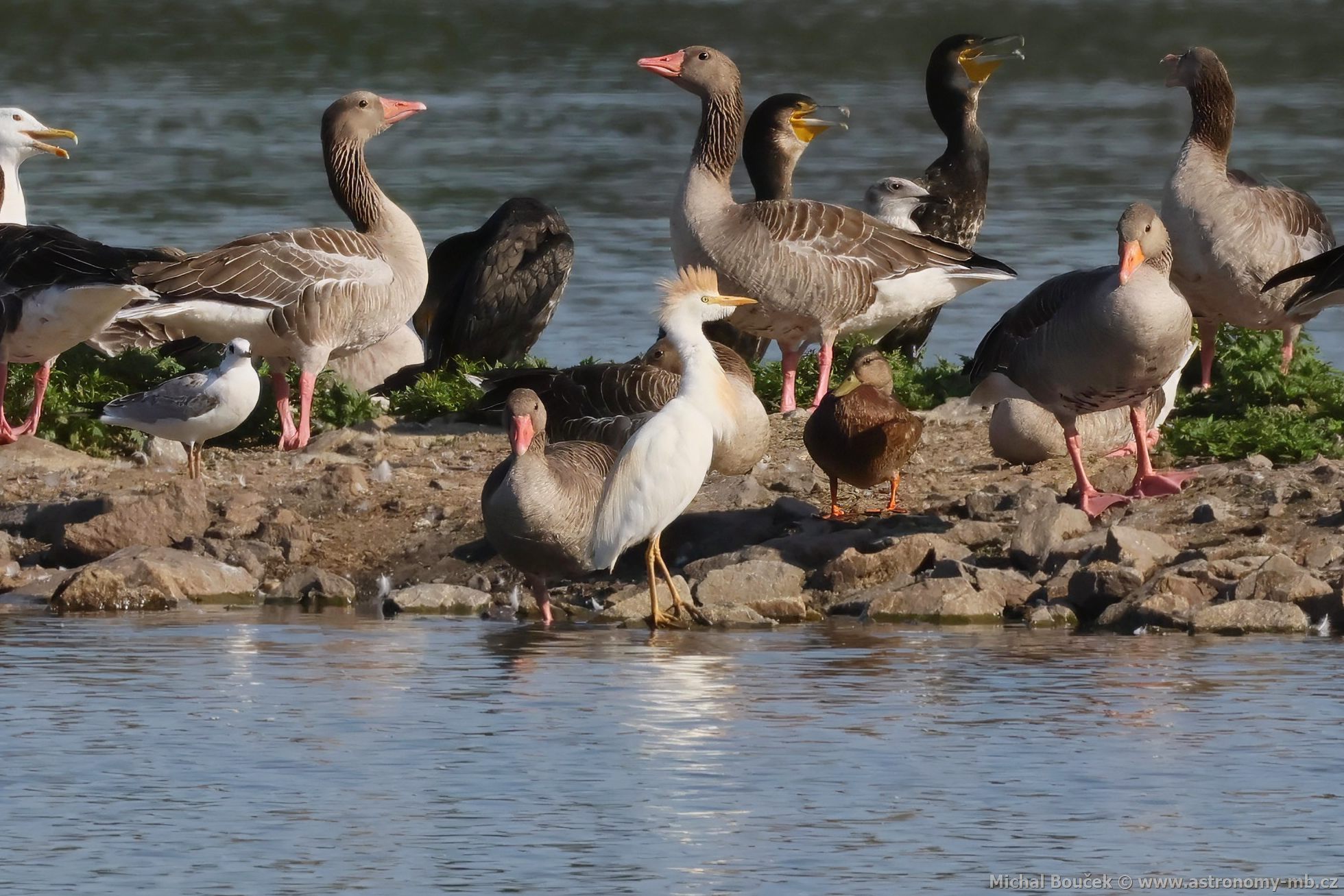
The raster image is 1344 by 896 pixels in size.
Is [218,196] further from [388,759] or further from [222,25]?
[222,25]

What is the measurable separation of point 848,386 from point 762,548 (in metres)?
1.05

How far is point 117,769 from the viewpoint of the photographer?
7.18 metres

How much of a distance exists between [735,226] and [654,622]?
4156 millimetres

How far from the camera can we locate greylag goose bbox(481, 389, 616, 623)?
9.73 meters

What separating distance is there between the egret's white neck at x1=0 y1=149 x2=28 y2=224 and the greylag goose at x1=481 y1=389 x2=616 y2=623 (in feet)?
19.6

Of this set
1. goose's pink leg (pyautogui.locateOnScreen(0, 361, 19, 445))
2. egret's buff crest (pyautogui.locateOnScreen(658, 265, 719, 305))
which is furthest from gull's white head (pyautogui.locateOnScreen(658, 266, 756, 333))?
goose's pink leg (pyautogui.locateOnScreen(0, 361, 19, 445))

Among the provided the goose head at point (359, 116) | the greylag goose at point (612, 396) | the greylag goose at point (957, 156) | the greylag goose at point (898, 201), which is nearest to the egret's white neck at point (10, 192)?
the goose head at point (359, 116)

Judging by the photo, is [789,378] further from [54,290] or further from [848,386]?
[54,290]

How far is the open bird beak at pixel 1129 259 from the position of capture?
33.9 feet

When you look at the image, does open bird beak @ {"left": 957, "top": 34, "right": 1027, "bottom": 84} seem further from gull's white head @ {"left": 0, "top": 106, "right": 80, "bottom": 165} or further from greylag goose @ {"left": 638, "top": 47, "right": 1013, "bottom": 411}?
gull's white head @ {"left": 0, "top": 106, "right": 80, "bottom": 165}

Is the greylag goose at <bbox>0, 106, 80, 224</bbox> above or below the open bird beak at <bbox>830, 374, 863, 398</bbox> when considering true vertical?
above

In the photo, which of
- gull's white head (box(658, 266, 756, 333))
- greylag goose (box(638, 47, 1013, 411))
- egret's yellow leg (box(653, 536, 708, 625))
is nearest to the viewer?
egret's yellow leg (box(653, 536, 708, 625))

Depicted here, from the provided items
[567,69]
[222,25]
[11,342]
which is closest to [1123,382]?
[11,342]

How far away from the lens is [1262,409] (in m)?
12.3
